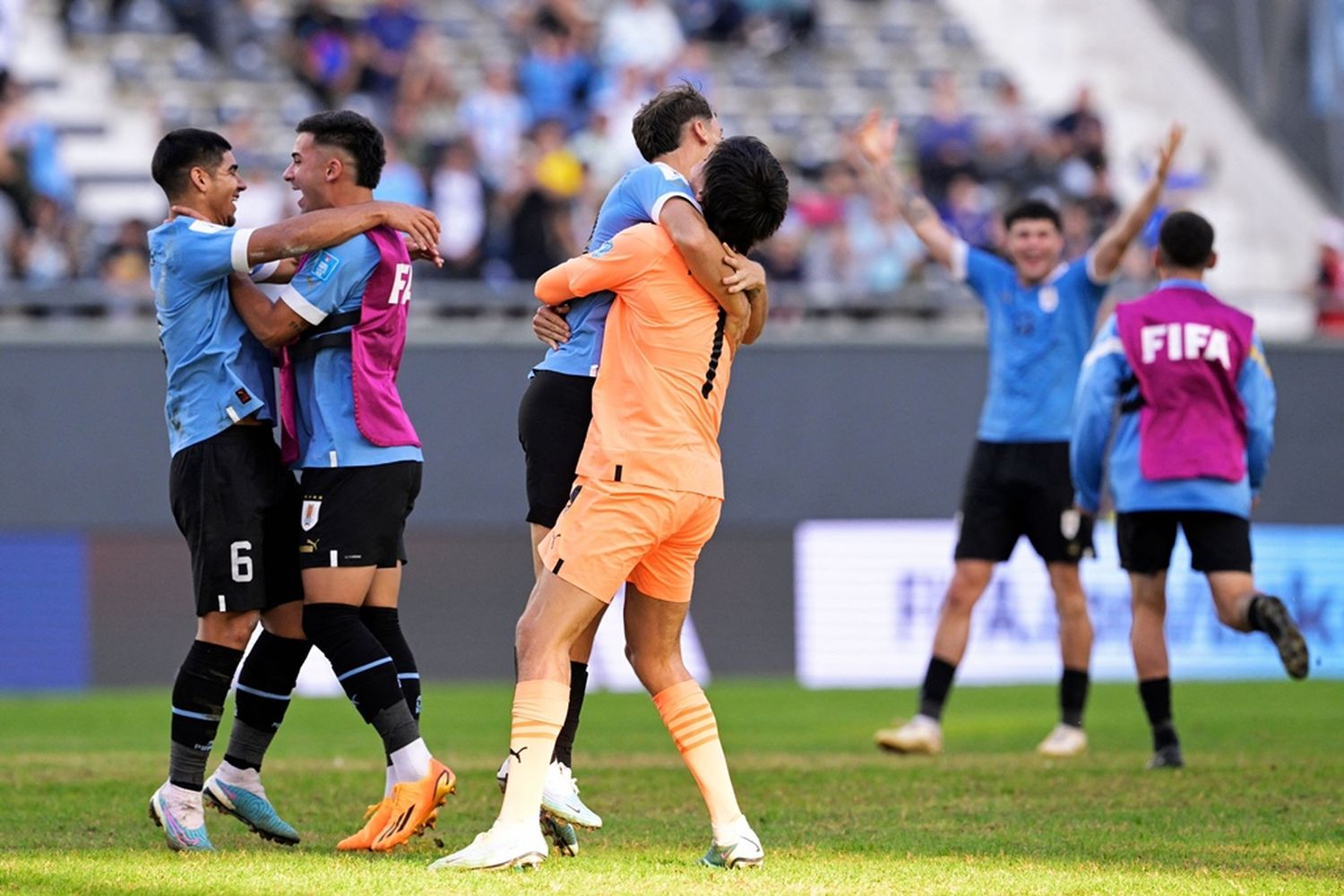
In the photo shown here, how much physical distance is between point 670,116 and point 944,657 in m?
4.14

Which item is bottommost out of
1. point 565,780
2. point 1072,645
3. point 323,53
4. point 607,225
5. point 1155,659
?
point 1072,645

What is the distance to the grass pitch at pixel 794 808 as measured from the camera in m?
5.58

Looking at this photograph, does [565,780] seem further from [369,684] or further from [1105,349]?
[1105,349]

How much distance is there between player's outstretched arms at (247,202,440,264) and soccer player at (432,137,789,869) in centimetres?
68

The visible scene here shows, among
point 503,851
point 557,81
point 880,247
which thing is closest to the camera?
point 503,851

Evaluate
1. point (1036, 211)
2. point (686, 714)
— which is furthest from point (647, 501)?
point (1036, 211)

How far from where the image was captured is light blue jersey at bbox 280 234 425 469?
6.26 m

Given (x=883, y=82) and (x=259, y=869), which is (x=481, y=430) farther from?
(x=259, y=869)

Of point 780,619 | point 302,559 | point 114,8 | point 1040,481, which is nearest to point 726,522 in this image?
point 780,619

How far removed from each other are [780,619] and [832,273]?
3.28 meters

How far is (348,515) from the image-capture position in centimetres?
623

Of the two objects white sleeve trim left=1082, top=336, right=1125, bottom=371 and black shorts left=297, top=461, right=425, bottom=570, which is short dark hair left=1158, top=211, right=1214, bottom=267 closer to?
white sleeve trim left=1082, top=336, right=1125, bottom=371

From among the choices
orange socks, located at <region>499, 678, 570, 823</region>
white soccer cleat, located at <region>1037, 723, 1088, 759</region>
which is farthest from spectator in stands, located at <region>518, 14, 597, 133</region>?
orange socks, located at <region>499, 678, 570, 823</region>

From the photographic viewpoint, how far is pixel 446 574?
49.4 feet
